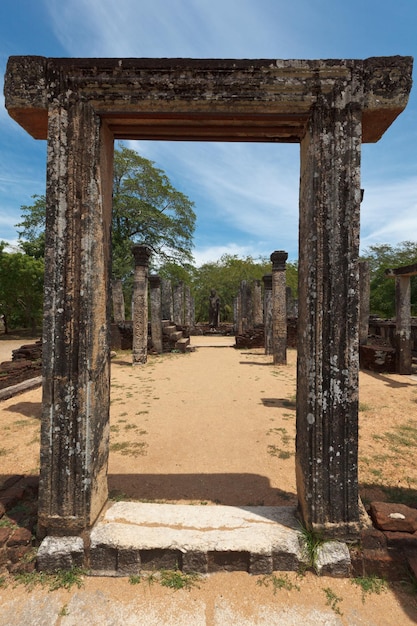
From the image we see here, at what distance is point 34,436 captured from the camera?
16.1 ft

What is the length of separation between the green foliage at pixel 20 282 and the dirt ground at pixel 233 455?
16.2 m

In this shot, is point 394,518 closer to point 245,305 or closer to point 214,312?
point 245,305

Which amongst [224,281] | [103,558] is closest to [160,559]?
[103,558]

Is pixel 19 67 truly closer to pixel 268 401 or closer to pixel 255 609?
pixel 255 609

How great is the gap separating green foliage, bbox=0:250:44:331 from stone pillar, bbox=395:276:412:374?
67.9 feet

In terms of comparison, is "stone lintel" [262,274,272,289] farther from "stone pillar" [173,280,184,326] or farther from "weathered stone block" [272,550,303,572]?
"weathered stone block" [272,550,303,572]

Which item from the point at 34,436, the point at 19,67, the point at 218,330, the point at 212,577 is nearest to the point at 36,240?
the point at 218,330

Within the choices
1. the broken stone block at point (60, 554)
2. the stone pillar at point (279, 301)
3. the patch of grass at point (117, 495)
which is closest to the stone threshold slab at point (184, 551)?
the broken stone block at point (60, 554)

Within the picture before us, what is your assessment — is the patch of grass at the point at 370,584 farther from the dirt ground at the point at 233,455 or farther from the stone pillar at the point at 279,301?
the stone pillar at the point at 279,301

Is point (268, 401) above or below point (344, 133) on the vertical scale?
below

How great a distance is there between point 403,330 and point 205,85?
33.7ft

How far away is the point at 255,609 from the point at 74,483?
1.48m

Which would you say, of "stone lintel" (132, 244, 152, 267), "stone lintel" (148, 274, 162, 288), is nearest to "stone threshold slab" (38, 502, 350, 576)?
"stone lintel" (132, 244, 152, 267)

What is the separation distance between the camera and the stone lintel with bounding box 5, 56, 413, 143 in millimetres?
2326
